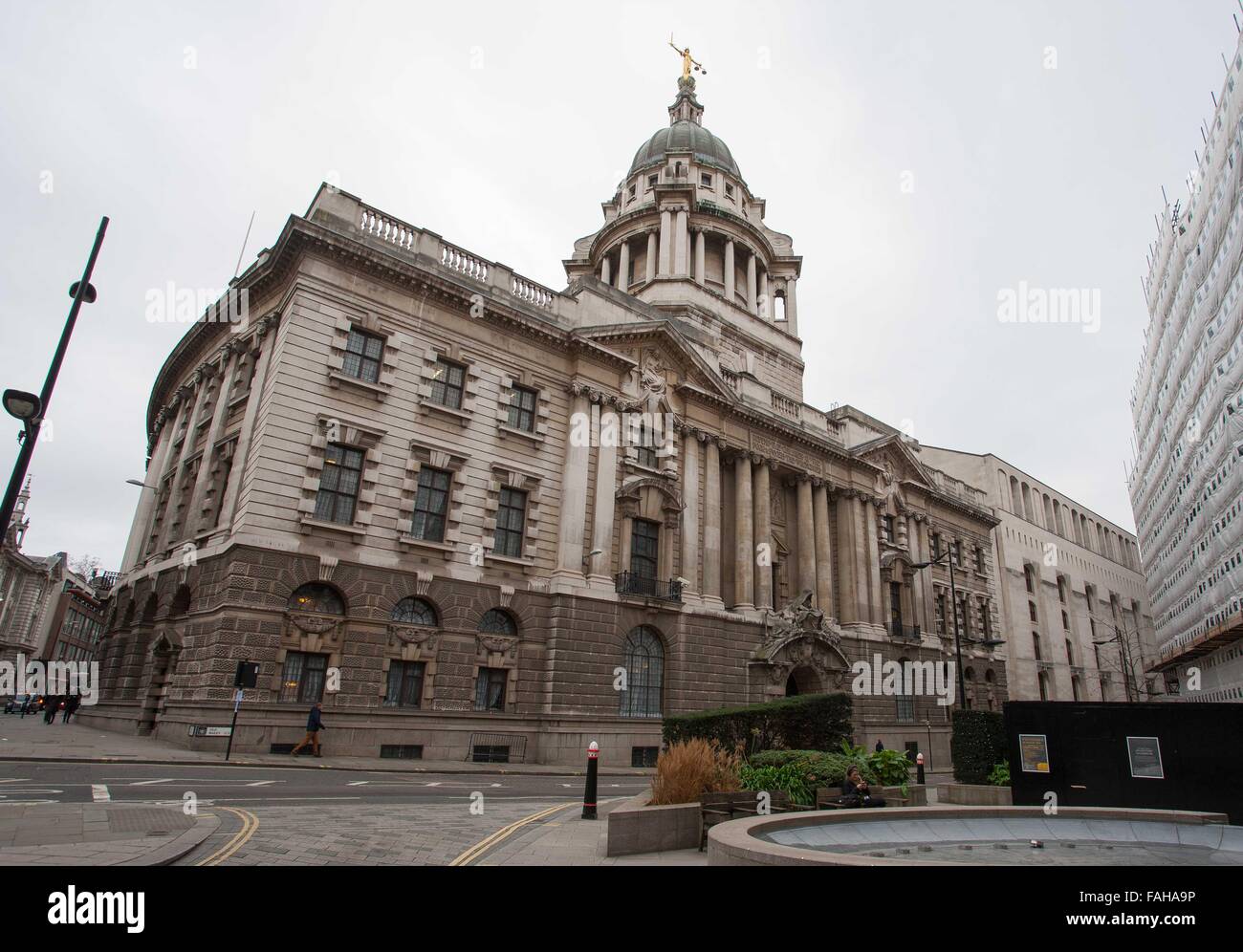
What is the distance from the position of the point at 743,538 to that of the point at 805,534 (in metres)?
5.13

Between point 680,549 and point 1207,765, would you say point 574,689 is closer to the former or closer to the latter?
point 680,549

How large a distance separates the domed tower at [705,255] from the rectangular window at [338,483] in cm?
2328

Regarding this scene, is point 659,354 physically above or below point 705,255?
below

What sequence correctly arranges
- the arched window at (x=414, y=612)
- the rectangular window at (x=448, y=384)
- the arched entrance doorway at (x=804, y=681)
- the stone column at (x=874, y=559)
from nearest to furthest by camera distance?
the arched window at (x=414, y=612)
the rectangular window at (x=448, y=384)
the arched entrance doorway at (x=804, y=681)
the stone column at (x=874, y=559)

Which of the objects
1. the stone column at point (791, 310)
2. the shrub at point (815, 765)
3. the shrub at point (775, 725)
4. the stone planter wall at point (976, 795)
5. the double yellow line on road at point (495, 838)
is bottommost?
the double yellow line on road at point (495, 838)

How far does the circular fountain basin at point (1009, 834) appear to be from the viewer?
804 centimetres

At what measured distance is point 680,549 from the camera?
3184 centimetres

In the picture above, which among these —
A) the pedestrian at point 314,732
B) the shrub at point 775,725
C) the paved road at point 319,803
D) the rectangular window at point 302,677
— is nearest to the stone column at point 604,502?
the paved road at point 319,803

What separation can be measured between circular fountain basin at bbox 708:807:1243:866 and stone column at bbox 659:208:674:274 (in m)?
40.7

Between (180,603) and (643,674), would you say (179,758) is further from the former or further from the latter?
(643,674)

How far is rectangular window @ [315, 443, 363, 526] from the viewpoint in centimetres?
2352

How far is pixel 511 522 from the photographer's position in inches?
1080

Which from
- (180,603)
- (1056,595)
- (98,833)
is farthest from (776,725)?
(1056,595)

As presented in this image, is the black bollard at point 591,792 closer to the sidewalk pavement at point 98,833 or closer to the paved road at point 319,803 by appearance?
the paved road at point 319,803
